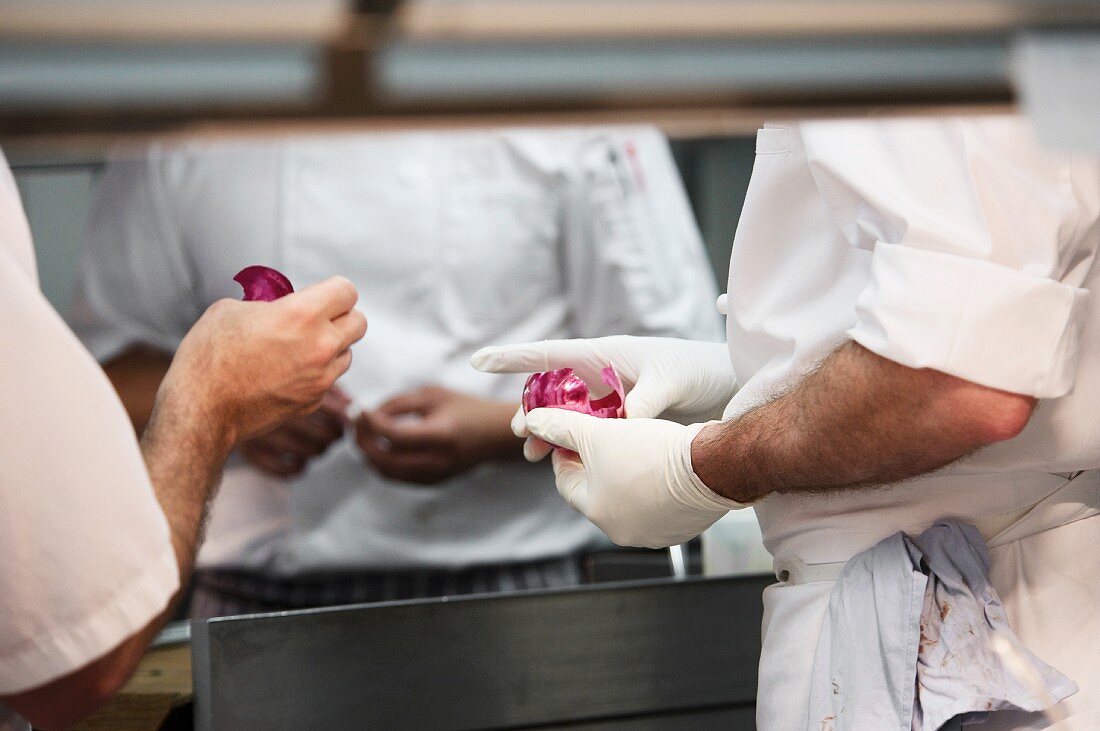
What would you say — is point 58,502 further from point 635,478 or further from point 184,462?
point 635,478

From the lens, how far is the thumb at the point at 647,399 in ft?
3.29

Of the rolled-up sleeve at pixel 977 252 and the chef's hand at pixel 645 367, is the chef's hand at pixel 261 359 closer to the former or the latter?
the chef's hand at pixel 645 367

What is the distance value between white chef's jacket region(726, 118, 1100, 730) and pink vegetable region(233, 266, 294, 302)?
40cm

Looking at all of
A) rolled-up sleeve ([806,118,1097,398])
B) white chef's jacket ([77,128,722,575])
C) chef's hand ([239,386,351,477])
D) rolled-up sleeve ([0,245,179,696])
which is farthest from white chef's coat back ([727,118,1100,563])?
chef's hand ([239,386,351,477])

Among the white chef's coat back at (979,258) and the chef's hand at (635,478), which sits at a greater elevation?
the white chef's coat back at (979,258)

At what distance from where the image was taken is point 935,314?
28.4 inches

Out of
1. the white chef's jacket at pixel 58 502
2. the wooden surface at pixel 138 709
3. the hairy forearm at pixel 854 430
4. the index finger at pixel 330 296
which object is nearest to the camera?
the white chef's jacket at pixel 58 502

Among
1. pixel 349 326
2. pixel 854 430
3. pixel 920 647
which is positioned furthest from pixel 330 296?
pixel 920 647

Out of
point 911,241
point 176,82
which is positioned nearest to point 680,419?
point 911,241

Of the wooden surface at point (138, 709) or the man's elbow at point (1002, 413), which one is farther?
the wooden surface at point (138, 709)

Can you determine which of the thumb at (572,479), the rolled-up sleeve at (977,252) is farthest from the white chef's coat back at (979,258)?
the thumb at (572,479)

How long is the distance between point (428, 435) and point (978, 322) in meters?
0.97

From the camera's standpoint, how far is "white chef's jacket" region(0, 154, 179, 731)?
25.1 inches

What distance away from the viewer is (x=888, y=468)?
812mm
